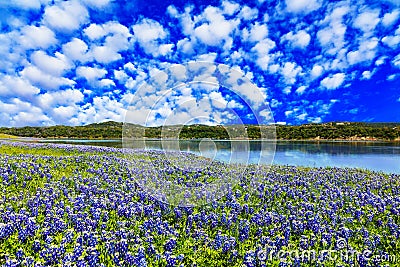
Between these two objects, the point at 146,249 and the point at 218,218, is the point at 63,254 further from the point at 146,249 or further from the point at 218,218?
the point at 218,218

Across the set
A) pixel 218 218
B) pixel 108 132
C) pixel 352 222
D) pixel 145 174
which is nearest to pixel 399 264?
pixel 352 222

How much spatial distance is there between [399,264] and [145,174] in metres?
8.85

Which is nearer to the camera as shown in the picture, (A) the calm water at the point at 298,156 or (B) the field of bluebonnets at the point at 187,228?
(B) the field of bluebonnets at the point at 187,228

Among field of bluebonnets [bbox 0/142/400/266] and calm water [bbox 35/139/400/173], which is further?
calm water [bbox 35/139/400/173]

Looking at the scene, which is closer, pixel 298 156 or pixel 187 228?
pixel 187 228

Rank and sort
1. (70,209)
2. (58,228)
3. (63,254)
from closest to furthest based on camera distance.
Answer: (63,254)
(58,228)
(70,209)

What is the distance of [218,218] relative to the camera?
23.0ft

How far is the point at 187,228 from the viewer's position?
6.34m

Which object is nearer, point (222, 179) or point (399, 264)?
point (399, 264)

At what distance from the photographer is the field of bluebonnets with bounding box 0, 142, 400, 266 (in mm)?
5055

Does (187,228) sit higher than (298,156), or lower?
lower

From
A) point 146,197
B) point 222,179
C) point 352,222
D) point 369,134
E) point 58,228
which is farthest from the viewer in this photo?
point 369,134

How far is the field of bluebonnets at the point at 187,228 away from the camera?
16.6ft

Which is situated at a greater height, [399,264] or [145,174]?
[145,174]
